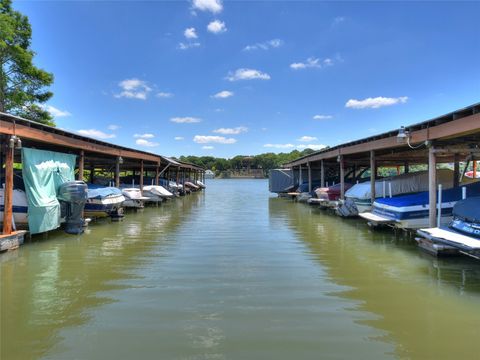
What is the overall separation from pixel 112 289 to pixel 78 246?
14.3 ft

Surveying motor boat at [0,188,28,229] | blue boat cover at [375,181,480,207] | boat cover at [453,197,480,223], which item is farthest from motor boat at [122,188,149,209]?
boat cover at [453,197,480,223]

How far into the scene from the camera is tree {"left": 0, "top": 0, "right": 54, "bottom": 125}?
22666 millimetres

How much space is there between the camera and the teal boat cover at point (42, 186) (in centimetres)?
1034

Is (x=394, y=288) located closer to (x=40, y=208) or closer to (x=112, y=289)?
(x=112, y=289)

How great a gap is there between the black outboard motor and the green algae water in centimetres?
145

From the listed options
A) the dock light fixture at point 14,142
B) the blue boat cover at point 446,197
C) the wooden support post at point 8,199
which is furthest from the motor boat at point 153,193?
the blue boat cover at point 446,197

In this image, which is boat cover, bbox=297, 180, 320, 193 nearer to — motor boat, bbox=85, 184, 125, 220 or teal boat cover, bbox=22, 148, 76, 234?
motor boat, bbox=85, 184, 125, 220

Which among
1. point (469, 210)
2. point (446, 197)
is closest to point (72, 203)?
point (469, 210)

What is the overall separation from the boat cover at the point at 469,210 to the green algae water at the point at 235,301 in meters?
0.97

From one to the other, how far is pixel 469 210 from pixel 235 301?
19.6 ft

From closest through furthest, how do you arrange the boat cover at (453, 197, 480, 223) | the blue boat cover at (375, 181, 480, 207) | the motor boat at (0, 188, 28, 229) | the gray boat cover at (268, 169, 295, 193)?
the boat cover at (453, 197, 480, 223), the motor boat at (0, 188, 28, 229), the blue boat cover at (375, 181, 480, 207), the gray boat cover at (268, 169, 295, 193)

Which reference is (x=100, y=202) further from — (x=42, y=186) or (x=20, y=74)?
(x=20, y=74)

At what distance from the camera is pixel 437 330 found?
4.64 m

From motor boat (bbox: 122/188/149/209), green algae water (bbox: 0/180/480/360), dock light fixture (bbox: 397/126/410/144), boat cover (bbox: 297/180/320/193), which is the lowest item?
green algae water (bbox: 0/180/480/360)
